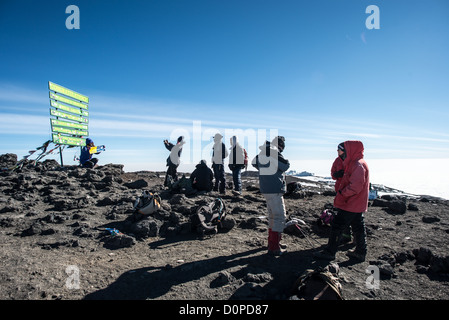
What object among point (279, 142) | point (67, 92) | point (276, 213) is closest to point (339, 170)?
point (279, 142)

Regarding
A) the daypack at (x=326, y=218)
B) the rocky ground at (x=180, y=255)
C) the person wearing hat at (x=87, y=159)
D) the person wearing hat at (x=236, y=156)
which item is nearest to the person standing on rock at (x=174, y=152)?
the person wearing hat at (x=236, y=156)

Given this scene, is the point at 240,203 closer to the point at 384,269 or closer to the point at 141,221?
the point at 141,221

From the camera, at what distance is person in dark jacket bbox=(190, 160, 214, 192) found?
10.1 m

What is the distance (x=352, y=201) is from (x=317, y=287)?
207 centimetres

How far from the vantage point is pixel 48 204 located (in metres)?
8.38

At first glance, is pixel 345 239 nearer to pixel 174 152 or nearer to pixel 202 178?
pixel 202 178

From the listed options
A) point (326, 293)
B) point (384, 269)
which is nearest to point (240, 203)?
point (384, 269)

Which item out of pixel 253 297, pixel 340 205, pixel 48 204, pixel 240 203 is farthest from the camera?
pixel 240 203

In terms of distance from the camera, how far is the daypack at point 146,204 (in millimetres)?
6746

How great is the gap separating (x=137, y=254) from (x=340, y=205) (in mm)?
4354

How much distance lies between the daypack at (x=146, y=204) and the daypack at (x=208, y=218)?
130cm

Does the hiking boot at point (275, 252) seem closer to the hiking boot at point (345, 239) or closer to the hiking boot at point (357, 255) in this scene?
the hiking boot at point (357, 255)
